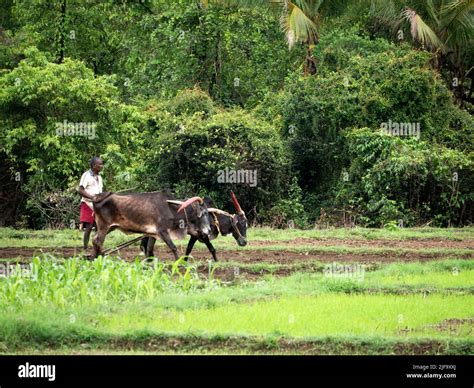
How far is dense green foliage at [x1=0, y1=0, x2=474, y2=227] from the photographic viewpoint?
2347 cm

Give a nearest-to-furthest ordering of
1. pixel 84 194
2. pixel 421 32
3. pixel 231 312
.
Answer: pixel 231 312 < pixel 84 194 < pixel 421 32

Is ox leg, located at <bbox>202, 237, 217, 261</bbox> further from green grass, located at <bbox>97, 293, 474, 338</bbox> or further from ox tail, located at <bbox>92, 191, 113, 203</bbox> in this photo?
green grass, located at <bbox>97, 293, 474, 338</bbox>

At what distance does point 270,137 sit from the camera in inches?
959

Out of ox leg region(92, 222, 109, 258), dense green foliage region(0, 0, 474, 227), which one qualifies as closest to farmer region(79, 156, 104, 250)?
ox leg region(92, 222, 109, 258)

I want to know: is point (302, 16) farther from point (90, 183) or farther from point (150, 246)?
point (150, 246)

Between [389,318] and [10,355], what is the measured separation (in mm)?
4170

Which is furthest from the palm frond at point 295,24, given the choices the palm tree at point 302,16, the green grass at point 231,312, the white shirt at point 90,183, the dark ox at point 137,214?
the green grass at point 231,312

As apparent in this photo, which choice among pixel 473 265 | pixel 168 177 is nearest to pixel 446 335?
pixel 473 265

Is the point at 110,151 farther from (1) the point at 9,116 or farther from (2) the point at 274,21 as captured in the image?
(2) the point at 274,21

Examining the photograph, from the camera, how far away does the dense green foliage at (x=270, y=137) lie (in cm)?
2347

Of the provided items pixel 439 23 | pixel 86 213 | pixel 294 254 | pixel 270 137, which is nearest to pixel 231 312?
pixel 86 213

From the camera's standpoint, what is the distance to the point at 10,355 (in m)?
10.4

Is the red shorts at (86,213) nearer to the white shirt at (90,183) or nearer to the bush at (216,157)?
the white shirt at (90,183)
